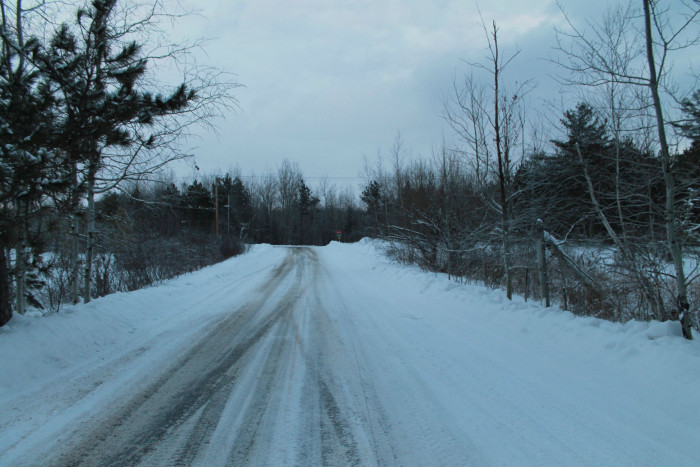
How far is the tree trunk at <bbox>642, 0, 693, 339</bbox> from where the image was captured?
4.36 m

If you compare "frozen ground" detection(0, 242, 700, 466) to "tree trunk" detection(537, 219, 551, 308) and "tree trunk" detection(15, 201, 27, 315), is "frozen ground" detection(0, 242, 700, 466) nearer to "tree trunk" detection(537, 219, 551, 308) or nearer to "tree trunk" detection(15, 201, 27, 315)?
"tree trunk" detection(537, 219, 551, 308)

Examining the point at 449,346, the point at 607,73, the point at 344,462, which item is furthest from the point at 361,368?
the point at 607,73

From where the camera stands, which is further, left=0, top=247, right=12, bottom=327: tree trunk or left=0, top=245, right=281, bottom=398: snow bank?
left=0, top=247, right=12, bottom=327: tree trunk

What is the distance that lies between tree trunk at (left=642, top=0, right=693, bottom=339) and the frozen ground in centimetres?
21

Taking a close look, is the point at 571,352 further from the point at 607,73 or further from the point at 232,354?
the point at 232,354

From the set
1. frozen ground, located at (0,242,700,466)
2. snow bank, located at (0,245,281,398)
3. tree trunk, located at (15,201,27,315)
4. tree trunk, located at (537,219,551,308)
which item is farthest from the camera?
tree trunk, located at (537,219,551,308)

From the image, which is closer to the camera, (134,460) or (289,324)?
(134,460)

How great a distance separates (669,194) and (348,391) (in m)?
4.35

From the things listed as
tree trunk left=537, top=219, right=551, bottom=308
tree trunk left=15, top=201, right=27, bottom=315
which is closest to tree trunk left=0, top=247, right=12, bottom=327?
tree trunk left=15, top=201, right=27, bottom=315

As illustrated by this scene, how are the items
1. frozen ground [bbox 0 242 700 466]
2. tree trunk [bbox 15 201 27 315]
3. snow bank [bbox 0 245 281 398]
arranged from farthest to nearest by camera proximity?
1. tree trunk [bbox 15 201 27 315]
2. snow bank [bbox 0 245 281 398]
3. frozen ground [bbox 0 242 700 466]

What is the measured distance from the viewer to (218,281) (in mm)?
13273

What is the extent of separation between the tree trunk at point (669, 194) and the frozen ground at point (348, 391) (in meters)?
0.21

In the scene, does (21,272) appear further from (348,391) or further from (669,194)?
(669,194)

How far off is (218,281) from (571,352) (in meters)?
11.2
